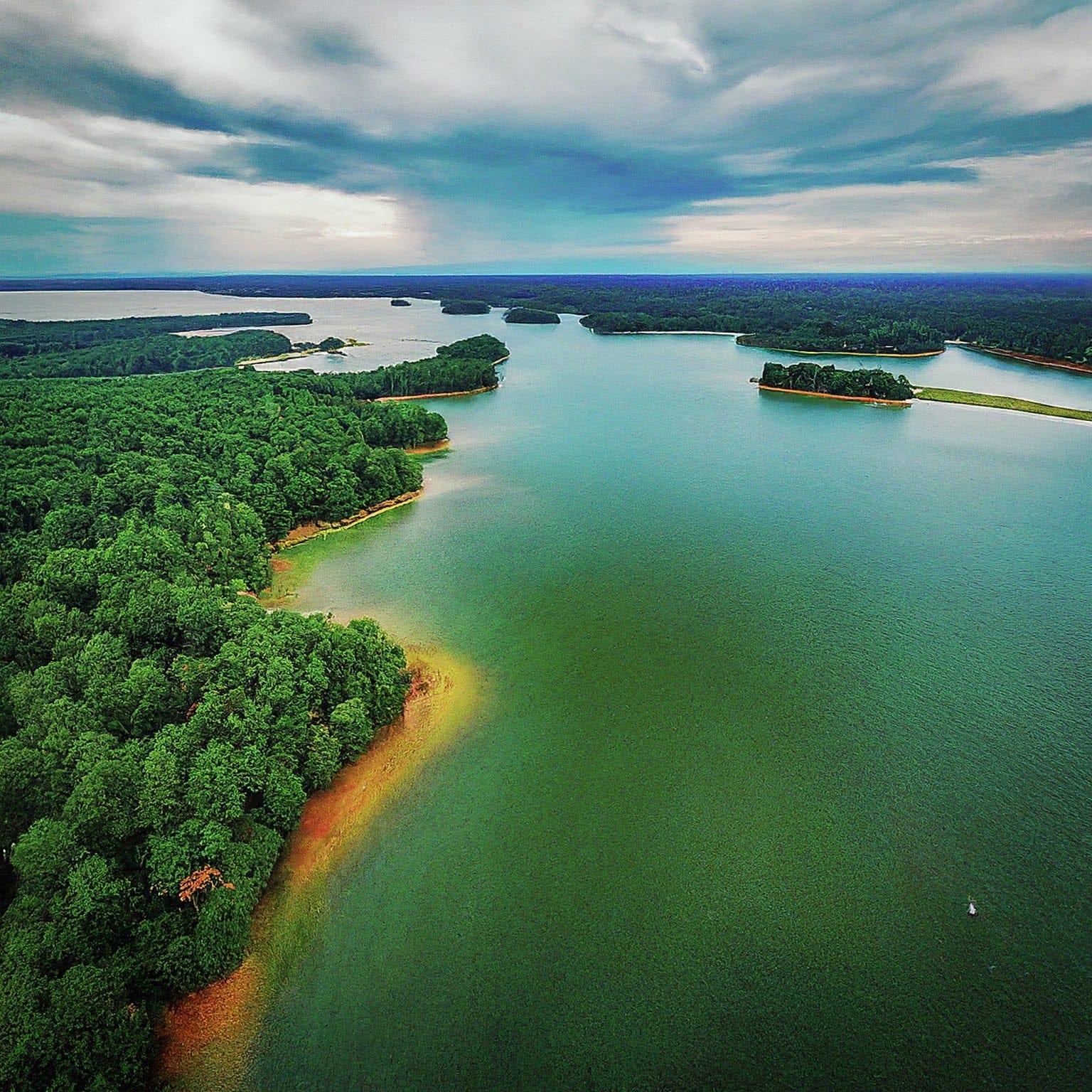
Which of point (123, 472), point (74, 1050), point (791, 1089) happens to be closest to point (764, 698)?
point (791, 1089)

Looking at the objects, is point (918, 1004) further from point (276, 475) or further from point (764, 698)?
point (276, 475)

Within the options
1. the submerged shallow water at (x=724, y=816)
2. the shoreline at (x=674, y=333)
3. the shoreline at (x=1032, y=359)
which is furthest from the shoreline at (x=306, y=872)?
the shoreline at (x=674, y=333)

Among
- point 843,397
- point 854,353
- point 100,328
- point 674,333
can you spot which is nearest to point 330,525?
point 843,397

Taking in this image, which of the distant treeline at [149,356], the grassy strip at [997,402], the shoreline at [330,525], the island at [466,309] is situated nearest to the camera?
the shoreline at [330,525]

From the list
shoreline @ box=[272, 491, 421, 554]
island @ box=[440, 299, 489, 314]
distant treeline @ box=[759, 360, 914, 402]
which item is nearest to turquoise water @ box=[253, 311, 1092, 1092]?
shoreline @ box=[272, 491, 421, 554]

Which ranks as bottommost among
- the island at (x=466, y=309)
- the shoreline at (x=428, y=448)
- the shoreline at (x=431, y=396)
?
the island at (x=466, y=309)

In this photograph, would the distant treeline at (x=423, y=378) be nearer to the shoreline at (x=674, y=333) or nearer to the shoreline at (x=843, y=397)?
the shoreline at (x=843, y=397)

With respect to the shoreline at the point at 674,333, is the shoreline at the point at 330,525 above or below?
above
